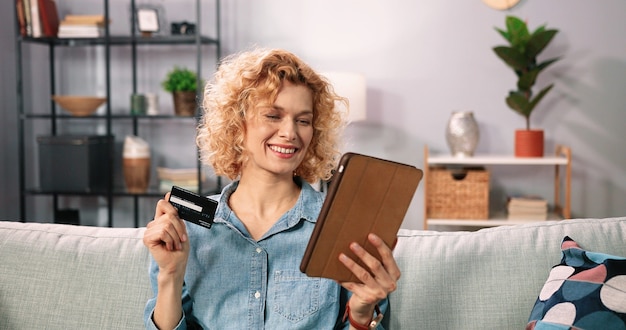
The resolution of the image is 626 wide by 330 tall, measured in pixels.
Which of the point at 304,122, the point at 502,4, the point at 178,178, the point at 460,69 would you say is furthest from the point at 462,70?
the point at 304,122

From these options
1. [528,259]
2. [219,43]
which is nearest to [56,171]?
[219,43]

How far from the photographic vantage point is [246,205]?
1530 mm

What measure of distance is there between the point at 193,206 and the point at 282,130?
0.23 m

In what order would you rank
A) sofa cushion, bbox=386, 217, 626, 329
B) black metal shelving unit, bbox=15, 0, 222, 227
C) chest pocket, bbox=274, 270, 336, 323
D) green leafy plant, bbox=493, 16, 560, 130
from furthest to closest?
black metal shelving unit, bbox=15, 0, 222, 227
green leafy plant, bbox=493, 16, 560, 130
sofa cushion, bbox=386, 217, 626, 329
chest pocket, bbox=274, 270, 336, 323

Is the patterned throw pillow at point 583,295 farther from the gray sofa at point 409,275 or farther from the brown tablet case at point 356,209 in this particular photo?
the brown tablet case at point 356,209

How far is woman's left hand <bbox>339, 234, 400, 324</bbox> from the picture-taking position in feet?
3.92

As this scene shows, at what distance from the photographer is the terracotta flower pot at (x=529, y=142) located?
3.67 meters

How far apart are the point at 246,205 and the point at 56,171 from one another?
9.08ft

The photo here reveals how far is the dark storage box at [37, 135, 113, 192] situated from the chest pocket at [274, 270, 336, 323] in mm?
2767

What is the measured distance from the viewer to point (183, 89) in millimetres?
3977

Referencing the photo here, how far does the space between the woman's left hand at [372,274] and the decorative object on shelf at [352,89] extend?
8.21 feet

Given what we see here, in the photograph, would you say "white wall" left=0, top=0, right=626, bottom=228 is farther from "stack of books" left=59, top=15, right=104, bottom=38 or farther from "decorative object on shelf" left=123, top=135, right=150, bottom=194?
"decorative object on shelf" left=123, top=135, right=150, bottom=194

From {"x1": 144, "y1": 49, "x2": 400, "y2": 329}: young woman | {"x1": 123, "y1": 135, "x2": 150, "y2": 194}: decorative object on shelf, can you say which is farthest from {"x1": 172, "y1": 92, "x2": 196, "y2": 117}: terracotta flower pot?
{"x1": 144, "y1": 49, "x2": 400, "y2": 329}: young woman

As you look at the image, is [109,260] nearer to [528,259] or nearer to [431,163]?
[528,259]
